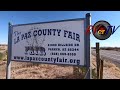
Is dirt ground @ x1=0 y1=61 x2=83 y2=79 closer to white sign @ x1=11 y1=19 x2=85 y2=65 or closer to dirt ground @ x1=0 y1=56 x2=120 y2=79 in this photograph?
dirt ground @ x1=0 y1=56 x2=120 y2=79

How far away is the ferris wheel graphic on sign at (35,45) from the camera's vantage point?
179 inches

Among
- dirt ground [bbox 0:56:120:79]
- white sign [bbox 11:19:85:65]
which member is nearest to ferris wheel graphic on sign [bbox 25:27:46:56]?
white sign [bbox 11:19:85:65]

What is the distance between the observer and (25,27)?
487 cm

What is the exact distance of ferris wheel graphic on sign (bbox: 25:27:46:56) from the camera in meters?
4.55

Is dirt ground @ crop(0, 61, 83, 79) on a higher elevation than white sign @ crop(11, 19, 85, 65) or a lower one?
lower

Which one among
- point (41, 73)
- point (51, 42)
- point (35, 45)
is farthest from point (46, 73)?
point (51, 42)

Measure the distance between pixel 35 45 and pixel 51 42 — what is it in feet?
1.55

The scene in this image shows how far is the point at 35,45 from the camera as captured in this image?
4.65 m

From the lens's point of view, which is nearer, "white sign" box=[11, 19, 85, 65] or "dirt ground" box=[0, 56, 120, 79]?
"white sign" box=[11, 19, 85, 65]

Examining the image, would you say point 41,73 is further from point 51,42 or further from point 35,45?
point 51,42
